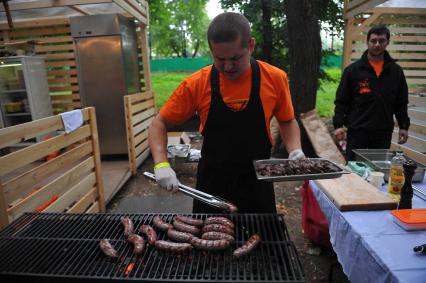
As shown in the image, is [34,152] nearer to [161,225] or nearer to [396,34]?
[161,225]

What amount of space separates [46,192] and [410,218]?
3.31 m

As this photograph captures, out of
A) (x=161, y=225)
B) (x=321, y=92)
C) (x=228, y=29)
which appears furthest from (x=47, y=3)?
(x=321, y=92)

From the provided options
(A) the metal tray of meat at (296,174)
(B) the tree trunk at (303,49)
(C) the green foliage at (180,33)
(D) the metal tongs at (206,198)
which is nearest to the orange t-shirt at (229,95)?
(A) the metal tray of meat at (296,174)

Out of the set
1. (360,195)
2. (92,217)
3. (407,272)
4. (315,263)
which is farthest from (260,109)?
(315,263)

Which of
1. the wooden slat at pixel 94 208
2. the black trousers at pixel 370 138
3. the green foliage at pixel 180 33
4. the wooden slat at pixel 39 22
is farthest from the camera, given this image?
the green foliage at pixel 180 33

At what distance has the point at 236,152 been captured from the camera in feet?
7.77

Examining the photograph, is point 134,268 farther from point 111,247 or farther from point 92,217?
point 92,217

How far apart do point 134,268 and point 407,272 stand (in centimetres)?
144

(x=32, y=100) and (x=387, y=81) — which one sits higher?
(x=387, y=81)

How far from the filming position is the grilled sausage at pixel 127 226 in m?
1.92

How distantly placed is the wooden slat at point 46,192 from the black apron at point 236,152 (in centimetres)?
168

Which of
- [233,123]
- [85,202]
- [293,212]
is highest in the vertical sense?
[233,123]

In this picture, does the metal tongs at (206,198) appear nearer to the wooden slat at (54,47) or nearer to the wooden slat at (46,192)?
the wooden slat at (46,192)

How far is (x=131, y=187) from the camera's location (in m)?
5.95
